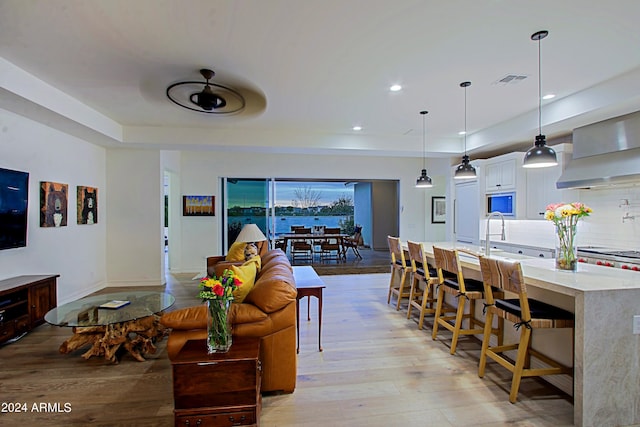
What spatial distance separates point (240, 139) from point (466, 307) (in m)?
4.32

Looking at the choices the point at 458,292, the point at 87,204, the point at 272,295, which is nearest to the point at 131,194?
the point at 87,204

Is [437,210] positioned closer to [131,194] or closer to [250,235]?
[250,235]

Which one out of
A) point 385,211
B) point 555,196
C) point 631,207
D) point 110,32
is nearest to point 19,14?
point 110,32

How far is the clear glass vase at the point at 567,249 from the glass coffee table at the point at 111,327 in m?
3.74

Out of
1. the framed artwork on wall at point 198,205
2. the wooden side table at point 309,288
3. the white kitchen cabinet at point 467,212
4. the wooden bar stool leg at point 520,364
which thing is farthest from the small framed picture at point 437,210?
the wooden bar stool leg at point 520,364

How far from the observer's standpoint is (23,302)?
3561 millimetres

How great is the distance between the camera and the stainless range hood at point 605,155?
11.9ft

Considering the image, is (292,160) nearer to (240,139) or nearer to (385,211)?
(240,139)

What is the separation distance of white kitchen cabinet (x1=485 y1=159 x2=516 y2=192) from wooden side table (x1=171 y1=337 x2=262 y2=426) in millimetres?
5143

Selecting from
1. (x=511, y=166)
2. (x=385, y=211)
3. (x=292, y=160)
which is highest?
(x=292, y=160)

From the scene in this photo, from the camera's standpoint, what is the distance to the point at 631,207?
13.3ft

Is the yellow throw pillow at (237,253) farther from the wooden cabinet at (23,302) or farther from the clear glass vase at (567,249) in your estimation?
the clear glass vase at (567,249)

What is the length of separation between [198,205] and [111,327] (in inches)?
179

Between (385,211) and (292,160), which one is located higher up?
(292,160)
